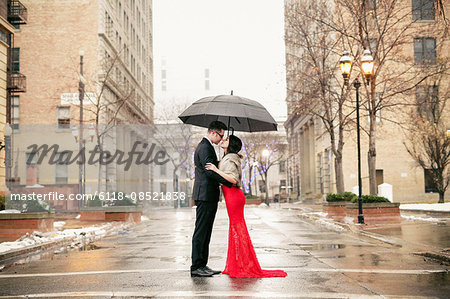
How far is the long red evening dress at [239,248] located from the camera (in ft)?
25.8

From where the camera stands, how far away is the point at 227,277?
26.1ft

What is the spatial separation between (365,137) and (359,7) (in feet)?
68.1

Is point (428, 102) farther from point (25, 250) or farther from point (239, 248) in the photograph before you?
point (239, 248)

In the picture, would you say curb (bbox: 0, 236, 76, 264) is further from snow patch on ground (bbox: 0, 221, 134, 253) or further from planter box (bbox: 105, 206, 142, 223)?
planter box (bbox: 105, 206, 142, 223)

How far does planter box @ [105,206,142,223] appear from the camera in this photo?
25.8 meters

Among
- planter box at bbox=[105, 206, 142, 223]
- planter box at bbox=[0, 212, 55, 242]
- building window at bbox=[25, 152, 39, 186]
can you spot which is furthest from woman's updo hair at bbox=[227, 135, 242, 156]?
building window at bbox=[25, 152, 39, 186]

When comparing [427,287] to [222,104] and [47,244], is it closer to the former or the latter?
[222,104]

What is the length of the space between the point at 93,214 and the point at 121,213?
1502 millimetres

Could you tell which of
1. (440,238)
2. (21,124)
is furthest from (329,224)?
(21,124)

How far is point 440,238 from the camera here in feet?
44.8

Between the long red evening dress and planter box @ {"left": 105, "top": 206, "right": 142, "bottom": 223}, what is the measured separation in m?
18.3

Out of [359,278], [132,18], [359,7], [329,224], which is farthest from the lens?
[132,18]

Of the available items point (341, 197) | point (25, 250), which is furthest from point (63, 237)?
point (341, 197)

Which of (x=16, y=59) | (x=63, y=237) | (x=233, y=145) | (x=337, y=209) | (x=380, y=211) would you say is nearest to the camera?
(x=233, y=145)
